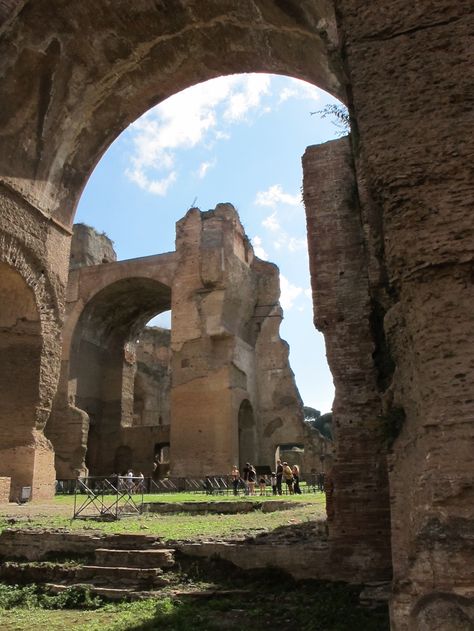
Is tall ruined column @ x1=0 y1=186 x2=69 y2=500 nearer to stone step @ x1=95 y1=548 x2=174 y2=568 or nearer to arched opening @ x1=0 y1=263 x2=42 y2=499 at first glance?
arched opening @ x1=0 y1=263 x2=42 y2=499

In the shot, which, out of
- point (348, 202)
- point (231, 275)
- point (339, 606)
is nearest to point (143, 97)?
point (348, 202)

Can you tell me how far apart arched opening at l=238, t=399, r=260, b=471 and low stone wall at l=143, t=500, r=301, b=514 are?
34.1 ft

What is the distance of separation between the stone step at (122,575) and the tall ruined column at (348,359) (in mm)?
1534

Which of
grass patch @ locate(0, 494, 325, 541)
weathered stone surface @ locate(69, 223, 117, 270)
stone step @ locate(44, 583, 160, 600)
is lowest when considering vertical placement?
stone step @ locate(44, 583, 160, 600)

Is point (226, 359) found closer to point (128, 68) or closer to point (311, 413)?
point (128, 68)

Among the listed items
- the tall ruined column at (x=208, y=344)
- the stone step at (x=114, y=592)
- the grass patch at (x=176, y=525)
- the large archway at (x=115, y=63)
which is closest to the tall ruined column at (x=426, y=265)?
the stone step at (x=114, y=592)

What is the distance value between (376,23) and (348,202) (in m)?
2.39

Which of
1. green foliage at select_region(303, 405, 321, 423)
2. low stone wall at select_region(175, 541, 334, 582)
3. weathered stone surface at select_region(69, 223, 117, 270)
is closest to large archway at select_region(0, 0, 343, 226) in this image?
low stone wall at select_region(175, 541, 334, 582)

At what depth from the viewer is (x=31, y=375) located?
11.0 m

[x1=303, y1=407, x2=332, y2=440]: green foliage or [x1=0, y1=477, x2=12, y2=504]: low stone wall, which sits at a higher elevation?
[x1=303, y1=407, x2=332, y2=440]: green foliage

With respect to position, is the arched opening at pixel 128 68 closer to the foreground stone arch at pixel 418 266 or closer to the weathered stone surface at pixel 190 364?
the foreground stone arch at pixel 418 266

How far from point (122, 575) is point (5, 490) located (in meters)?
6.15

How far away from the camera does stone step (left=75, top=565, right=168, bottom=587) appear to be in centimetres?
494

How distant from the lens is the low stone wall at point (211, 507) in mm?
9977
